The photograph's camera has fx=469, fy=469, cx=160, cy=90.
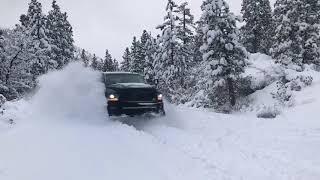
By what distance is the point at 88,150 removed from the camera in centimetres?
1006

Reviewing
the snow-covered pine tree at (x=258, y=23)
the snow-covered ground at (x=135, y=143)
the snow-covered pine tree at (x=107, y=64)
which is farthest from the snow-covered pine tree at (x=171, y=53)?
the snow-covered pine tree at (x=107, y=64)

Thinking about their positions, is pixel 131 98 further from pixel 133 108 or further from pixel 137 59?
pixel 137 59

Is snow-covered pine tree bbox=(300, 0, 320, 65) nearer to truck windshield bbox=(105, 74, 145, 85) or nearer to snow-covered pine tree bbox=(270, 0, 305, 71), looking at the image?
snow-covered pine tree bbox=(270, 0, 305, 71)

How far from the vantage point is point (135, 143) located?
11.0 m

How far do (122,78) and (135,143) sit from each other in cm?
514

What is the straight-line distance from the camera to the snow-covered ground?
838cm

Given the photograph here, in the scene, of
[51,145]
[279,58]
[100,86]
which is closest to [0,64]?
[279,58]

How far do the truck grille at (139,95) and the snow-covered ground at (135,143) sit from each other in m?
Answer: 0.71

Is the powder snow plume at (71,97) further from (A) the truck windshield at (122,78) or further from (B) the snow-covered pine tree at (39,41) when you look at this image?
(B) the snow-covered pine tree at (39,41)

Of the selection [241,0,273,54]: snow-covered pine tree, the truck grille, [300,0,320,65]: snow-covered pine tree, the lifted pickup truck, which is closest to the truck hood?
the lifted pickup truck

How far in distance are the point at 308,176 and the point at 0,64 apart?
34473mm

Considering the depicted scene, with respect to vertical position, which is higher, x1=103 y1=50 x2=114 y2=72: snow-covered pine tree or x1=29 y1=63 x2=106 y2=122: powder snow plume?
x1=103 y1=50 x2=114 y2=72: snow-covered pine tree

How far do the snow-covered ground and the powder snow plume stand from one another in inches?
1.3

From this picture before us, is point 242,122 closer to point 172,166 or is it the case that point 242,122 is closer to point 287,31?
point 172,166
